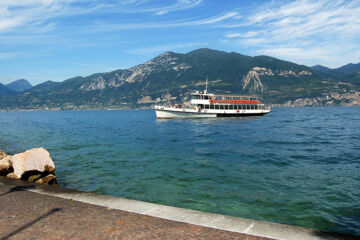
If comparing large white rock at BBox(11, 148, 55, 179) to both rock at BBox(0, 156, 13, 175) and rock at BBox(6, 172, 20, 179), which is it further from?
rock at BBox(0, 156, 13, 175)

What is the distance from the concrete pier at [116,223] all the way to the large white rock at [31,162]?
153 inches

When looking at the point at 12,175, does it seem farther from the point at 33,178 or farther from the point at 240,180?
the point at 240,180

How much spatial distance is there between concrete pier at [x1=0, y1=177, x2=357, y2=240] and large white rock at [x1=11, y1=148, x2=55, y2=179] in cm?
389

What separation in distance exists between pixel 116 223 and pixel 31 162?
8.43 m

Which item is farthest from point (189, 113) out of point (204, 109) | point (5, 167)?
point (5, 167)

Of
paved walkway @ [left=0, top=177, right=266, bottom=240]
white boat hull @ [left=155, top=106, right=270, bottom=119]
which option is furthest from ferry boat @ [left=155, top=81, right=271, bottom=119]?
paved walkway @ [left=0, top=177, right=266, bottom=240]

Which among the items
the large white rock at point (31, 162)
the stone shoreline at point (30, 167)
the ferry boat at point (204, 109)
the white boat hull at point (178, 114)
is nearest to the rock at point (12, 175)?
the stone shoreline at point (30, 167)

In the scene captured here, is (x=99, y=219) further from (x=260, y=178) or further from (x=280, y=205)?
(x=260, y=178)

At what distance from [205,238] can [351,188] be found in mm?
11355

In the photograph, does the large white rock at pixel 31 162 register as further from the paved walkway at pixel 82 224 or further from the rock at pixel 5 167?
the paved walkway at pixel 82 224

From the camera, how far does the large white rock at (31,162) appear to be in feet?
41.7

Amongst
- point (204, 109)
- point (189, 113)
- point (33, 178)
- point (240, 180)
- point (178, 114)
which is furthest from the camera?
point (178, 114)

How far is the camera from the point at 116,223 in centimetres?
696

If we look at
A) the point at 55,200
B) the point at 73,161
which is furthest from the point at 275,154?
the point at 55,200
